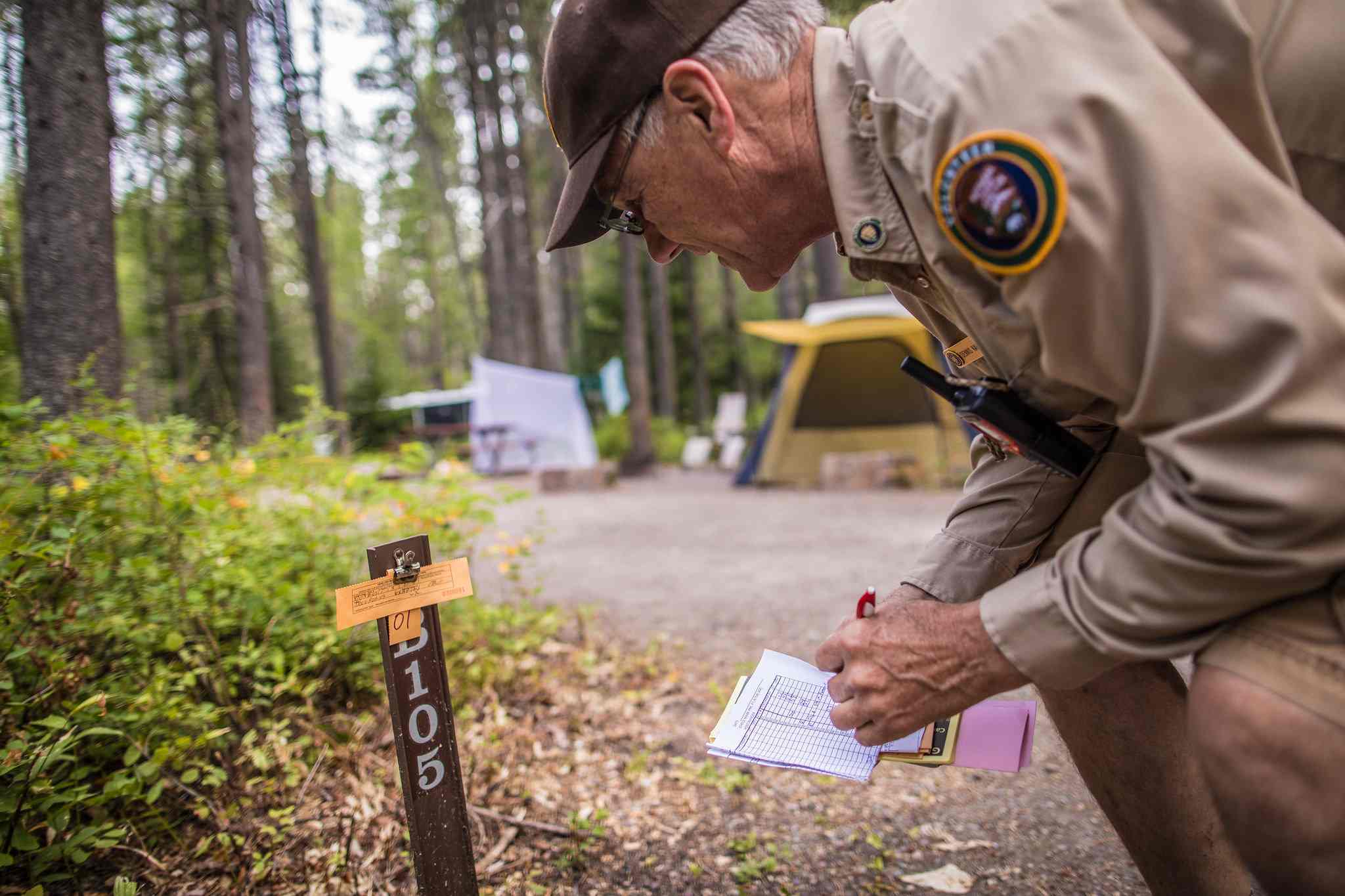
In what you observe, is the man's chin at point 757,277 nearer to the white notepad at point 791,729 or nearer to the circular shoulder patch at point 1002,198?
the circular shoulder patch at point 1002,198

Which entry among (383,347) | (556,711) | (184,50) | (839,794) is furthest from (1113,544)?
(383,347)

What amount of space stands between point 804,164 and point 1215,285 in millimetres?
606

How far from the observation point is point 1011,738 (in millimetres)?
1327

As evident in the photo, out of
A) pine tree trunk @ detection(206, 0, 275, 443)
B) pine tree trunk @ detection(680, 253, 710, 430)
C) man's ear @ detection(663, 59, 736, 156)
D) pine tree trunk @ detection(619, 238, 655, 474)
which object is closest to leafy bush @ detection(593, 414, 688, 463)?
pine tree trunk @ detection(619, 238, 655, 474)

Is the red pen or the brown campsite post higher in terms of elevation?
the red pen

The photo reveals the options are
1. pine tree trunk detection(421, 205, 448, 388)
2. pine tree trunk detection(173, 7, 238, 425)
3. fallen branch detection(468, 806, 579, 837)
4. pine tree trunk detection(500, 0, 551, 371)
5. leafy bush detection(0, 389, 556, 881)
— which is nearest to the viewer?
leafy bush detection(0, 389, 556, 881)

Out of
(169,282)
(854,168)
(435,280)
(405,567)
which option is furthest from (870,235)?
(435,280)

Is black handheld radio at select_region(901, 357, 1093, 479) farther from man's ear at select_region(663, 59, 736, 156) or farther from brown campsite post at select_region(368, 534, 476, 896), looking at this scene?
brown campsite post at select_region(368, 534, 476, 896)

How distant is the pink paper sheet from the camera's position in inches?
51.0

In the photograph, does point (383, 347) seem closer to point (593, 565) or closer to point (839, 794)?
point (593, 565)

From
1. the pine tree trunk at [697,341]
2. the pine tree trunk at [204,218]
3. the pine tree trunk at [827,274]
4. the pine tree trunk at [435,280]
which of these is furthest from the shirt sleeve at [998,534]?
the pine tree trunk at [435,280]

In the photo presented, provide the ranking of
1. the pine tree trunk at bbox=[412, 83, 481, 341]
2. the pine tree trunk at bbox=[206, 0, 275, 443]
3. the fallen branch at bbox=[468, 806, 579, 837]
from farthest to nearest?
1. the pine tree trunk at bbox=[412, 83, 481, 341]
2. the pine tree trunk at bbox=[206, 0, 275, 443]
3. the fallen branch at bbox=[468, 806, 579, 837]

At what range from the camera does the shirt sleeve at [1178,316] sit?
29.9 inches

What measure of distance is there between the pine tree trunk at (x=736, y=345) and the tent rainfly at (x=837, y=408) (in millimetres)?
11219
